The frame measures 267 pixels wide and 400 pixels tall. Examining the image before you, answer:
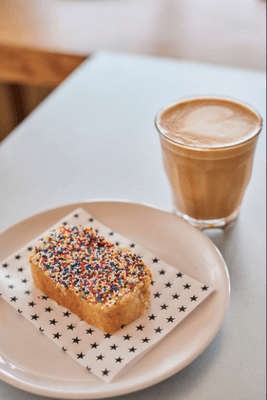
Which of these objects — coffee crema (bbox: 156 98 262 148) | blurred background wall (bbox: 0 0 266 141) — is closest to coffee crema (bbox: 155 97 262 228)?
coffee crema (bbox: 156 98 262 148)

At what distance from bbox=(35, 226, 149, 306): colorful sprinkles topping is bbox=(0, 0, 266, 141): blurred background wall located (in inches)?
48.5

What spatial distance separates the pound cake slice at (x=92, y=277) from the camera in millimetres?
648

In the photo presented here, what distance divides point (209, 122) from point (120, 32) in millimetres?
1298

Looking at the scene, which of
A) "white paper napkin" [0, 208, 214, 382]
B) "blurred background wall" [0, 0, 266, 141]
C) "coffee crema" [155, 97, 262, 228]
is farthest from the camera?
"blurred background wall" [0, 0, 266, 141]

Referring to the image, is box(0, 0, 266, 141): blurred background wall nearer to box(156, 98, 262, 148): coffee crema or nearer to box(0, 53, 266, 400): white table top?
box(0, 53, 266, 400): white table top

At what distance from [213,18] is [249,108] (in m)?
1.45

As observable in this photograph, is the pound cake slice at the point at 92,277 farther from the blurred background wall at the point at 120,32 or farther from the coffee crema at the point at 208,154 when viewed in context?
the blurred background wall at the point at 120,32

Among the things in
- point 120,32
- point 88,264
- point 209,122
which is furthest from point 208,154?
point 120,32

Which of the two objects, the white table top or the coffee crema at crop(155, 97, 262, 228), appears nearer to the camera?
the white table top

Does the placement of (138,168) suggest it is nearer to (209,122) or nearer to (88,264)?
(209,122)

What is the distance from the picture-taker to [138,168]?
3.74 ft

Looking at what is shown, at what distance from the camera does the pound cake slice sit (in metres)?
0.65

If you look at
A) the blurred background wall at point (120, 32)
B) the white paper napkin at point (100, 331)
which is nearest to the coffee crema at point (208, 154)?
the white paper napkin at point (100, 331)

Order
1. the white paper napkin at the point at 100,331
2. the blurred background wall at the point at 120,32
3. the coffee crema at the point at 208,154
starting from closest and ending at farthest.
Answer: the white paper napkin at the point at 100,331
the coffee crema at the point at 208,154
the blurred background wall at the point at 120,32
